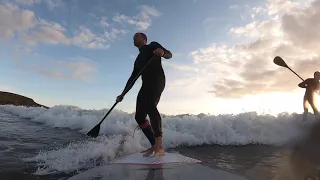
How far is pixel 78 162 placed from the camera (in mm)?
5910

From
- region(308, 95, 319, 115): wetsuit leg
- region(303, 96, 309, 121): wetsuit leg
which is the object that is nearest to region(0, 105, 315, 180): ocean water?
region(303, 96, 309, 121): wetsuit leg

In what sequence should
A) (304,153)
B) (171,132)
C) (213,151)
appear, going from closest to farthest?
(304,153) → (213,151) → (171,132)

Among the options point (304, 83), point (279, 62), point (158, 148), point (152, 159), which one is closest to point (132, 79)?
point (158, 148)

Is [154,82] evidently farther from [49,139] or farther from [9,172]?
Result: [49,139]

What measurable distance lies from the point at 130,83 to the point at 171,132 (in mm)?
4333

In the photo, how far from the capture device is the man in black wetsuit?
5223 millimetres

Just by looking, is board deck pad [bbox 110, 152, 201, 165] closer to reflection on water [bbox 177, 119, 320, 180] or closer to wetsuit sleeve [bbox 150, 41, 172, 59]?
reflection on water [bbox 177, 119, 320, 180]

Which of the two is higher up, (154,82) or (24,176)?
(154,82)

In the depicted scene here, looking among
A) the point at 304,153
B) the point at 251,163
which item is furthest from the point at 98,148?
the point at 304,153

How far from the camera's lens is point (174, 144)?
915 cm

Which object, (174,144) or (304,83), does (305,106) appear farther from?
(174,144)

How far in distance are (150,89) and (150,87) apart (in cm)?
3

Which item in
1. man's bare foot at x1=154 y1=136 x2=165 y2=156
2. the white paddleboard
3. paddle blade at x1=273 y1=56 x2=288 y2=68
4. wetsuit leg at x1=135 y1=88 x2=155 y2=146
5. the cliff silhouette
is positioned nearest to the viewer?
the white paddleboard

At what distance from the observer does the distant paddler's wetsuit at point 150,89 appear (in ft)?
17.3
